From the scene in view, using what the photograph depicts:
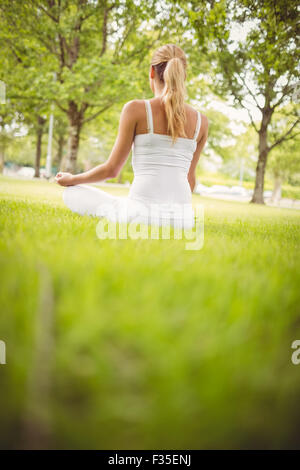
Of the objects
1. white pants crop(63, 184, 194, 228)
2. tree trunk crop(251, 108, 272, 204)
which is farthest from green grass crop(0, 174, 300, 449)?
tree trunk crop(251, 108, 272, 204)

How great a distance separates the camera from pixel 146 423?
57 centimetres

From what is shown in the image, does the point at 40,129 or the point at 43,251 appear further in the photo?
the point at 40,129

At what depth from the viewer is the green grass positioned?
1.88 ft

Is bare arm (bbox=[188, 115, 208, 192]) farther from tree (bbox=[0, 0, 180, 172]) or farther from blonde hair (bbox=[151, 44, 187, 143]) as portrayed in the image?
tree (bbox=[0, 0, 180, 172])

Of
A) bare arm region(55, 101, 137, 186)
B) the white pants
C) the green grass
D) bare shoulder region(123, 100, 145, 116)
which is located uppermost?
bare shoulder region(123, 100, 145, 116)

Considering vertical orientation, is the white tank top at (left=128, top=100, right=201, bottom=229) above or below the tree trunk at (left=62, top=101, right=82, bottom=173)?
below

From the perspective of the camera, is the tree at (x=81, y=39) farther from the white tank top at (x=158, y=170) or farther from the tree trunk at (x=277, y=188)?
the tree trunk at (x=277, y=188)

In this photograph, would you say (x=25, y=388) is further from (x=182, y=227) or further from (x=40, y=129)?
(x=40, y=129)

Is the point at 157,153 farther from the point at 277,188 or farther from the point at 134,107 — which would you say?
the point at 277,188

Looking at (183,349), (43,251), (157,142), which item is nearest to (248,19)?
(157,142)

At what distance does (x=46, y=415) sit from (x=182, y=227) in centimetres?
270

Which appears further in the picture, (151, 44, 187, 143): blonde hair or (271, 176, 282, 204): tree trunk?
(271, 176, 282, 204): tree trunk

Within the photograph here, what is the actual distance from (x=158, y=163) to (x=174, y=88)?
781 millimetres

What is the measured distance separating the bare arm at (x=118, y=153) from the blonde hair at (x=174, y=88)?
38 cm
